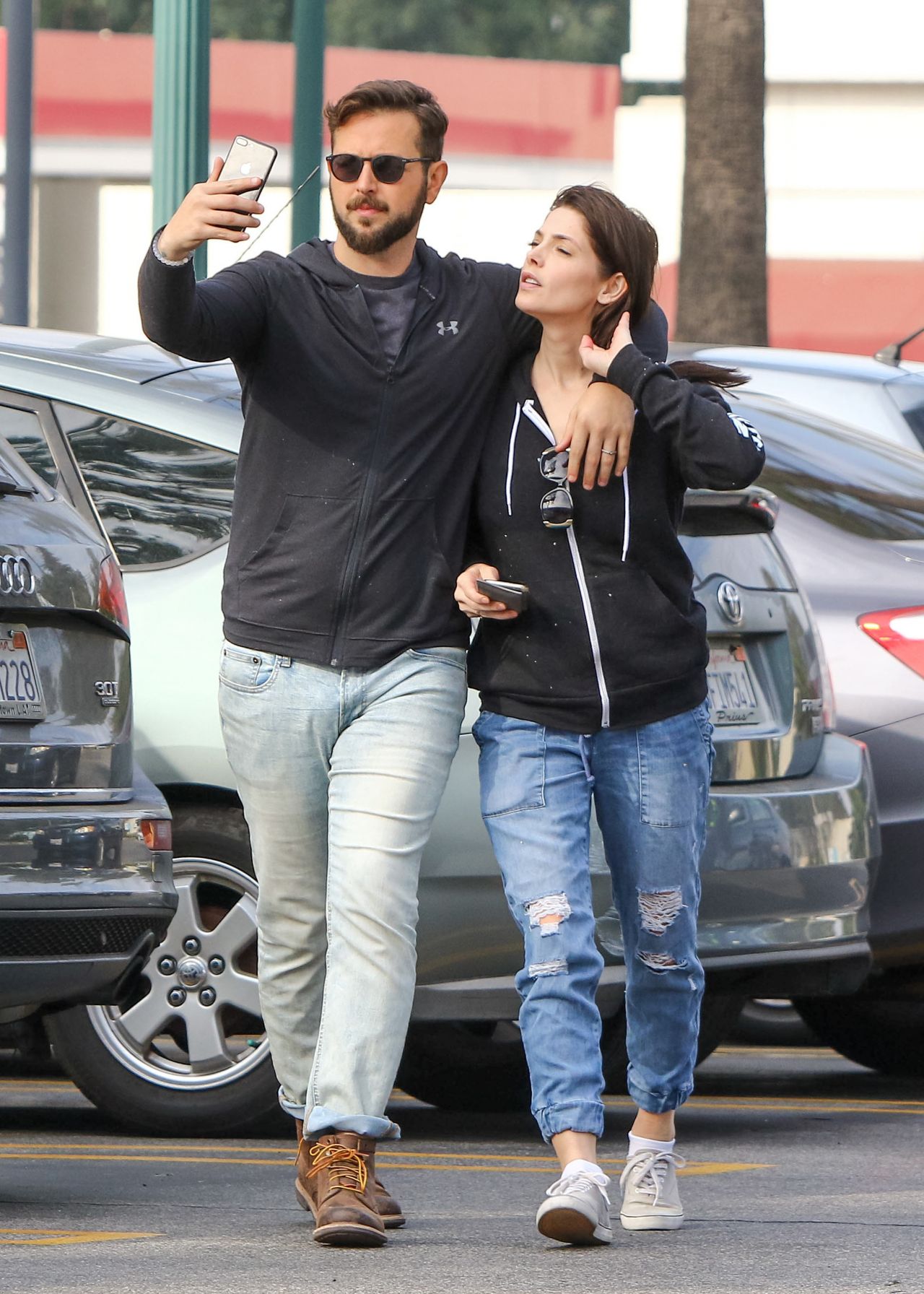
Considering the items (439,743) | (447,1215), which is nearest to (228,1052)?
(447,1215)

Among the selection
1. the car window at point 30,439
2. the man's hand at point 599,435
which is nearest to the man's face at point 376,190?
the man's hand at point 599,435

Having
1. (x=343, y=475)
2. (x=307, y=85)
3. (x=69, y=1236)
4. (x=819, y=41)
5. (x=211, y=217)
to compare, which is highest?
(x=819, y=41)

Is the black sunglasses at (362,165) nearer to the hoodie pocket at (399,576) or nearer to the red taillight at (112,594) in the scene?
the hoodie pocket at (399,576)

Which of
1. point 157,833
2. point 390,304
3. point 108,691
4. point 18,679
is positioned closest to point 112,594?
point 108,691

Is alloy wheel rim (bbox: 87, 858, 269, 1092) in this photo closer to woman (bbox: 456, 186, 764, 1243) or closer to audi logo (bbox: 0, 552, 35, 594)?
audi logo (bbox: 0, 552, 35, 594)

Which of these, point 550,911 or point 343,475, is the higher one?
point 343,475

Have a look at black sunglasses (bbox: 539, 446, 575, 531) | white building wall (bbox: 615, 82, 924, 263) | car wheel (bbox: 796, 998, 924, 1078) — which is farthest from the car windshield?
white building wall (bbox: 615, 82, 924, 263)

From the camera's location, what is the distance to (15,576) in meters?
4.95

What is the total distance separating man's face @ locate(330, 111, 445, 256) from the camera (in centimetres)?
477

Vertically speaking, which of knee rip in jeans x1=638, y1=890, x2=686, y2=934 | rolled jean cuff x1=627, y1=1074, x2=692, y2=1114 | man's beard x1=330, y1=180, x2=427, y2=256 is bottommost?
rolled jean cuff x1=627, y1=1074, x2=692, y2=1114

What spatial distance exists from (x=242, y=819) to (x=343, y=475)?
1.39 meters

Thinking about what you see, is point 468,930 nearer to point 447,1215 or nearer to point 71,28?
point 447,1215

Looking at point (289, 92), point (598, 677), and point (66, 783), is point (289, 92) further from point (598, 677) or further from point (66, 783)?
point (598, 677)

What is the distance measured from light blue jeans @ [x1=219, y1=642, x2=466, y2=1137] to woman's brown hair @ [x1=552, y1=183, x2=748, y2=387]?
0.66 metres
